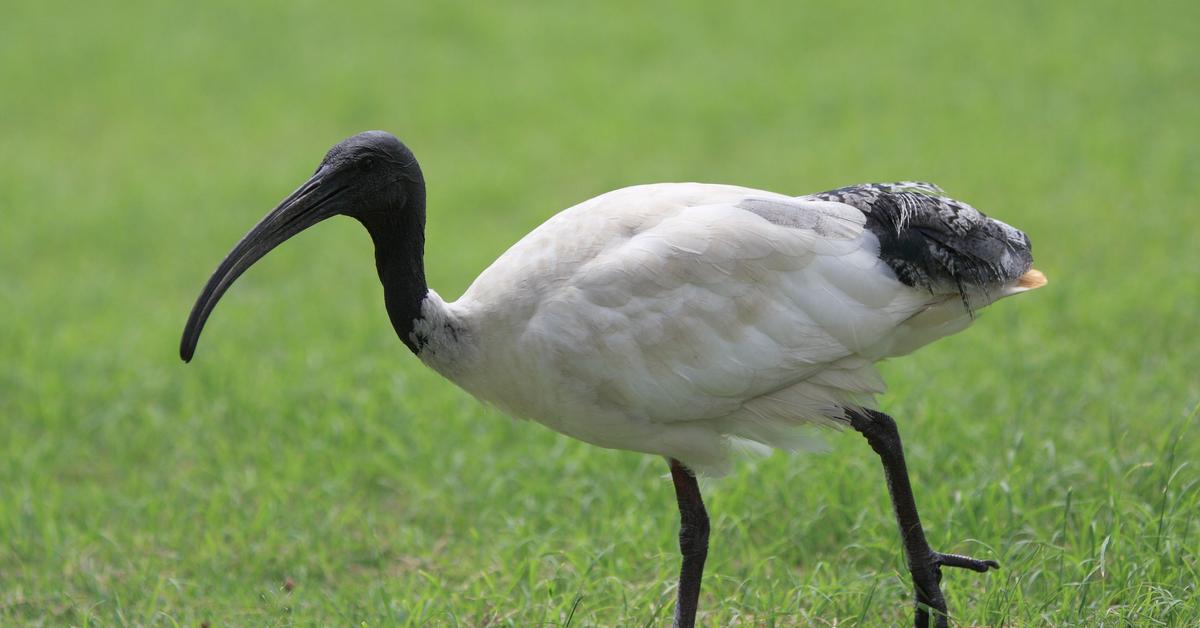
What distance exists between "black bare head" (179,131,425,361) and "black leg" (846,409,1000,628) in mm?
1365

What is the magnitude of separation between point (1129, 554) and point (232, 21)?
11.9 m

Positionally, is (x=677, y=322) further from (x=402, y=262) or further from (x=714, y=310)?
(x=402, y=262)

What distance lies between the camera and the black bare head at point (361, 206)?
357 centimetres

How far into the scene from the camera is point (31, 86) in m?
12.4

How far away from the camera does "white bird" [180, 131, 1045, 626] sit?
144 inches

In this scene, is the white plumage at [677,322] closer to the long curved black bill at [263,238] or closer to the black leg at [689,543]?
the black leg at [689,543]

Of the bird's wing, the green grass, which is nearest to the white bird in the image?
the bird's wing

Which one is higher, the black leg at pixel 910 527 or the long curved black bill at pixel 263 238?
the long curved black bill at pixel 263 238

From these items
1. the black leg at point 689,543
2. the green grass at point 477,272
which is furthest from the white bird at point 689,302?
the green grass at point 477,272

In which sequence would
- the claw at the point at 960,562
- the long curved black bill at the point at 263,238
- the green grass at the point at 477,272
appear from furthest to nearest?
the green grass at the point at 477,272
the claw at the point at 960,562
the long curved black bill at the point at 263,238

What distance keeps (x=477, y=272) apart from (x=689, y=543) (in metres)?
4.47

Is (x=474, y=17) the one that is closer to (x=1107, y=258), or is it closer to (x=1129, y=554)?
(x=1107, y=258)

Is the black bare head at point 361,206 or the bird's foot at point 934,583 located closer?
the black bare head at point 361,206

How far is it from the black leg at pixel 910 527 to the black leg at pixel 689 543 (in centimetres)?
55
